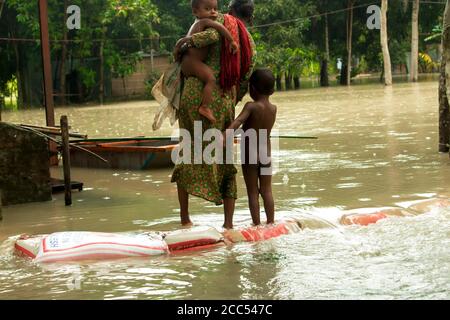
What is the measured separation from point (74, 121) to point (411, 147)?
41.7 feet

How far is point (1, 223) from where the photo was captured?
6.61 meters

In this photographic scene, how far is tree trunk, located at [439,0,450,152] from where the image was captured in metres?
8.78

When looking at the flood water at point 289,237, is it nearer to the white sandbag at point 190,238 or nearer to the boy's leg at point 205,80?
the white sandbag at point 190,238

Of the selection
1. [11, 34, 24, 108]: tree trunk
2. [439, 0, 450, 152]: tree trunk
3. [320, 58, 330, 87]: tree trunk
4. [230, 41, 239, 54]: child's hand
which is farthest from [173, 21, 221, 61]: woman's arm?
[320, 58, 330, 87]: tree trunk

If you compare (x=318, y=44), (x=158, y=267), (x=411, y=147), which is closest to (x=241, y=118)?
(x=158, y=267)

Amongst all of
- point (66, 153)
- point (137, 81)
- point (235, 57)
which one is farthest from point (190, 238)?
point (137, 81)

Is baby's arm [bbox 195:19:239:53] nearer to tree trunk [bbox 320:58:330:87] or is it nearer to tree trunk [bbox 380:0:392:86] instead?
tree trunk [bbox 380:0:392:86]

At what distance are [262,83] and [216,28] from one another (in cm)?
55

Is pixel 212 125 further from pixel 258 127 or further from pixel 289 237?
pixel 289 237

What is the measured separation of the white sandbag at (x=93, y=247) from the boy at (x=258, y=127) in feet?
3.22

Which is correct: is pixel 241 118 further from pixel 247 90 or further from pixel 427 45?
pixel 427 45
